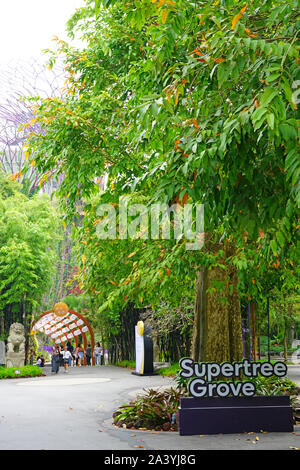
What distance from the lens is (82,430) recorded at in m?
9.76

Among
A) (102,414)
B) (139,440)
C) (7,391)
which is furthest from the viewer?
(7,391)

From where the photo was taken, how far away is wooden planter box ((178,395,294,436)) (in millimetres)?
8820

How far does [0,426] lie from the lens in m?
10.3

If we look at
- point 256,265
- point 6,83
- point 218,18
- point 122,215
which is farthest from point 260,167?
point 6,83

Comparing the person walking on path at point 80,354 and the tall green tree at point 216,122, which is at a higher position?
the tall green tree at point 216,122

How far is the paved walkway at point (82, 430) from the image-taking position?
808 centimetres

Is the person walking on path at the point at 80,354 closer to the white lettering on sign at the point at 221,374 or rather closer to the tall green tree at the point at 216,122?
the tall green tree at the point at 216,122

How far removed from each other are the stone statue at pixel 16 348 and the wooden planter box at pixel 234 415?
60.0ft

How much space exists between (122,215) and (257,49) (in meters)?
5.71

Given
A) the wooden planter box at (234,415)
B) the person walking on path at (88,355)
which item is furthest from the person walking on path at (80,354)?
the wooden planter box at (234,415)

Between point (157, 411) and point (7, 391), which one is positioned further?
point (7, 391)

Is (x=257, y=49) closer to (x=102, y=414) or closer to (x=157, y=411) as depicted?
(x=157, y=411)

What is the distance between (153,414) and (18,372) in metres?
15.5

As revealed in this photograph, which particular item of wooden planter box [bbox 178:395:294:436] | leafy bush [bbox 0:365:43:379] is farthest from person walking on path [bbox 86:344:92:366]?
wooden planter box [bbox 178:395:294:436]
